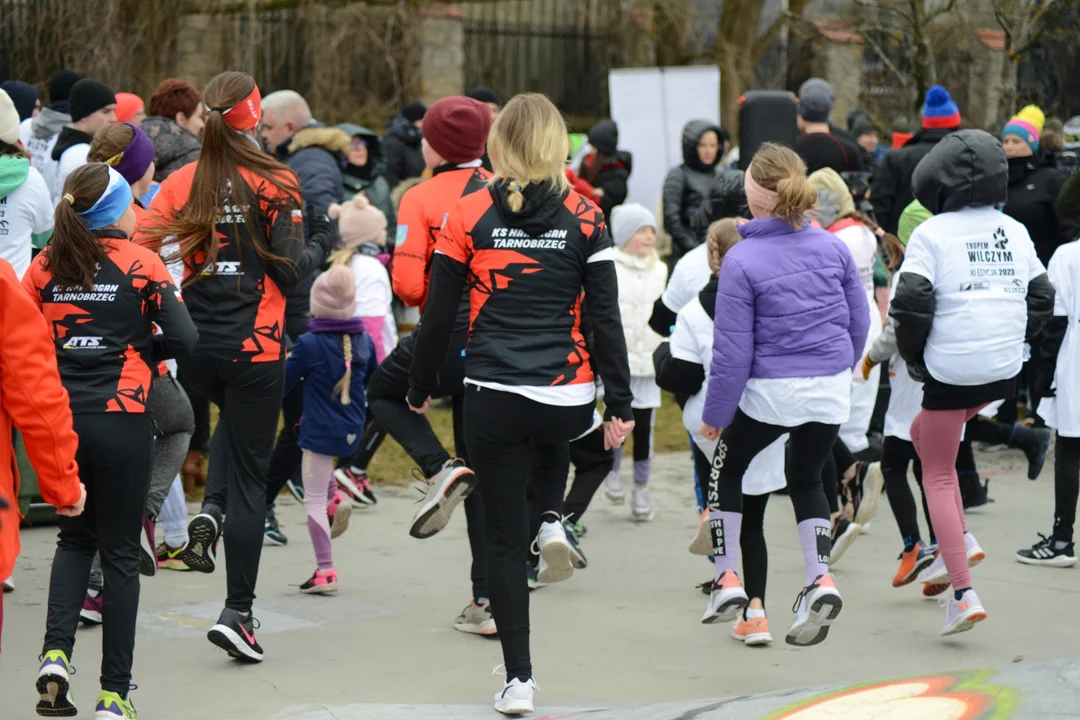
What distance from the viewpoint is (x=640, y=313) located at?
331 inches

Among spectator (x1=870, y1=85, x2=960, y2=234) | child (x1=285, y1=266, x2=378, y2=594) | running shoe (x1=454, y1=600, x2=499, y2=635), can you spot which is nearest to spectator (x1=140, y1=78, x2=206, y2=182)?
child (x1=285, y1=266, x2=378, y2=594)

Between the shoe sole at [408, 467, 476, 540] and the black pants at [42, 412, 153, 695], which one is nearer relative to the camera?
the black pants at [42, 412, 153, 695]

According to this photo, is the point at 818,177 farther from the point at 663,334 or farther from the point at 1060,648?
the point at 1060,648

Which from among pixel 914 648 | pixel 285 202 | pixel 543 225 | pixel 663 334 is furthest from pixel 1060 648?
pixel 285 202

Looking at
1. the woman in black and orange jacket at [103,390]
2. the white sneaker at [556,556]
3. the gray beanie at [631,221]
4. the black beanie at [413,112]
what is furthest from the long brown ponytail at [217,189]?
the black beanie at [413,112]

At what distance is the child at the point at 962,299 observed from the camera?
6.02 metres

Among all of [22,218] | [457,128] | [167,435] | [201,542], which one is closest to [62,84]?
[22,218]

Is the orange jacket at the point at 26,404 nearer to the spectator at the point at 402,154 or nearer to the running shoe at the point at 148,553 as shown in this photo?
the running shoe at the point at 148,553

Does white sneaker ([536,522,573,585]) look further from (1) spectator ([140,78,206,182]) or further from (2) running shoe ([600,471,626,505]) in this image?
(1) spectator ([140,78,206,182])

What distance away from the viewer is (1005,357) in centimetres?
605

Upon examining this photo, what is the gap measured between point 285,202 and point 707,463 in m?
2.50

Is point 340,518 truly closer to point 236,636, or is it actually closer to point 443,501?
point 236,636

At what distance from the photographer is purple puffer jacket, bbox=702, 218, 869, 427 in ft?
18.8

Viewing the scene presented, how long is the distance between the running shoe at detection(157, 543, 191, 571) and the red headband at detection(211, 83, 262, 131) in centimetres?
238
